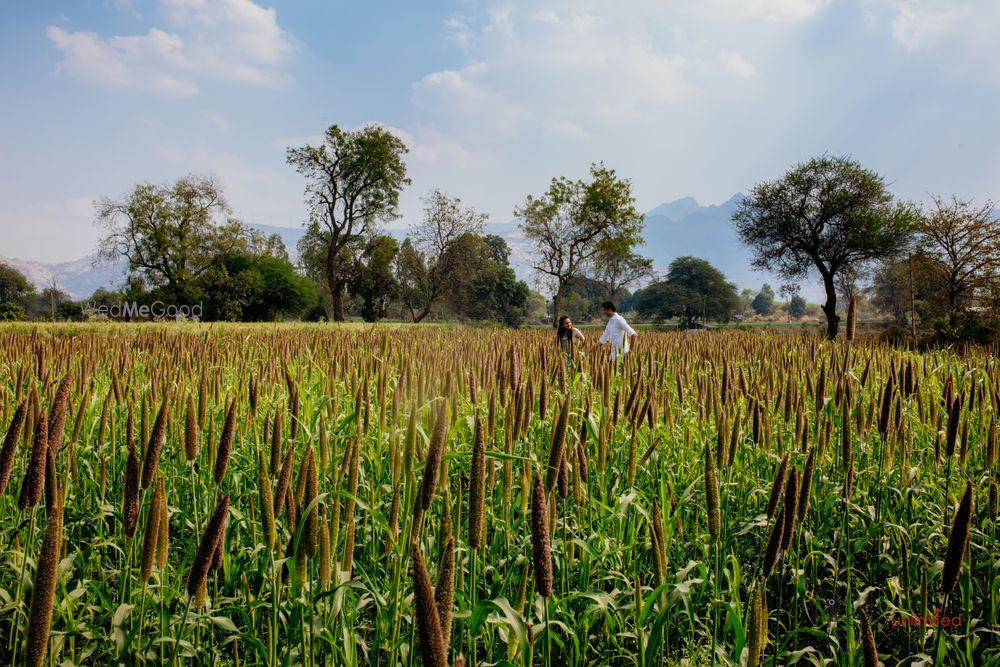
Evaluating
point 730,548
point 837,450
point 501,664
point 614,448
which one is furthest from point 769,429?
point 501,664

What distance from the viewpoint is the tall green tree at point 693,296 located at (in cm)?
9506

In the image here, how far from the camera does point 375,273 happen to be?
2308 inches

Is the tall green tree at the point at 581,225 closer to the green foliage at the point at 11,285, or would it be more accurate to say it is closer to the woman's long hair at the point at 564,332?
the woman's long hair at the point at 564,332

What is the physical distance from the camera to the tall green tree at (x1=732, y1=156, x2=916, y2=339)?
34719 millimetres

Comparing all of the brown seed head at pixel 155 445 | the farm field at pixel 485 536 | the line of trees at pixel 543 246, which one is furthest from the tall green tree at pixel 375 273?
the brown seed head at pixel 155 445

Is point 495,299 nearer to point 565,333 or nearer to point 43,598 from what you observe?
point 565,333

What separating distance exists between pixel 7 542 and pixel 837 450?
15.1 ft

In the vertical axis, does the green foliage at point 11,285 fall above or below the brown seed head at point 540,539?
above

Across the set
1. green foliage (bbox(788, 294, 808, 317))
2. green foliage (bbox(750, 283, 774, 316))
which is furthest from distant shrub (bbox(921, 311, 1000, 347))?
green foliage (bbox(750, 283, 774, 316))

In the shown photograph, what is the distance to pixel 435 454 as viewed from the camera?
3.98 ft

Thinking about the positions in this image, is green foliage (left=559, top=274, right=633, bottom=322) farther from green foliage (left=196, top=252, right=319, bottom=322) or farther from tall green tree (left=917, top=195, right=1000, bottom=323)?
tall green tree (left=917, top=195, right=1000, bottom=323)

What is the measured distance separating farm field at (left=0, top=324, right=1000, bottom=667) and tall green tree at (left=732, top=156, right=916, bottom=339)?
34753 mm

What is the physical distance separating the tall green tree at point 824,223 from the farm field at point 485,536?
114 ft

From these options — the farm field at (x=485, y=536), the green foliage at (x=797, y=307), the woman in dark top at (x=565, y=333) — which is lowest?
the farm field at (x=485, y=536)
